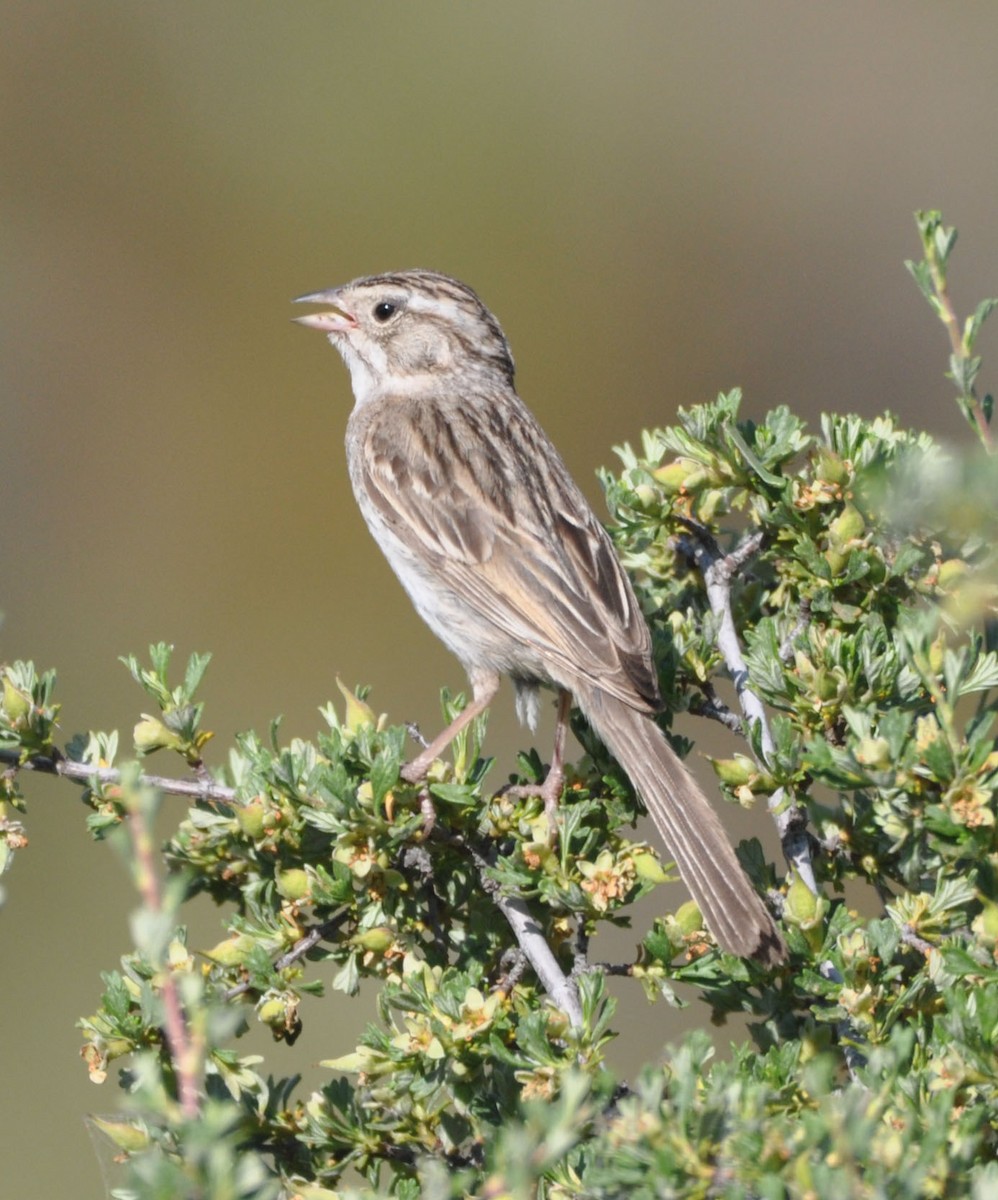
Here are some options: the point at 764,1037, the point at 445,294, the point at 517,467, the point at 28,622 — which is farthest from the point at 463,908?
the point at 28,622

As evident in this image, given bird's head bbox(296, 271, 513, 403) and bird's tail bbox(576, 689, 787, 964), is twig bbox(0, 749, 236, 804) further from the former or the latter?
bird's head bbox(296, 271, 513, 403)

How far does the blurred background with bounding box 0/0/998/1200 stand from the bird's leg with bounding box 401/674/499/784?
5269 mm

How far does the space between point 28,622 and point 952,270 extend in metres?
7.76

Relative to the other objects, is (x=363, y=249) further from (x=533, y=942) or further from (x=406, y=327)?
(x=533, y=942)

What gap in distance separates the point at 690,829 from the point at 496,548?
162cm

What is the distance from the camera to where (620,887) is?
321cm

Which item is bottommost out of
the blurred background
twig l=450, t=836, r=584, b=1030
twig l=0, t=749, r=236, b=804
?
twig l=450, t=836, r=584, b=1030

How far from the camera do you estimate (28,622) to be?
35.6 feet

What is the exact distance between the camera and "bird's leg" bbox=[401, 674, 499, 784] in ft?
11.9

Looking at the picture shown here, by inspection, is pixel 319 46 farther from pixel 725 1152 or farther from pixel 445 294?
pixel 725 1152

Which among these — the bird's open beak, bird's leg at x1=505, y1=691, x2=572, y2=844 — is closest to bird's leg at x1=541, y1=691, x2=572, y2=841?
bird's leg at x1=505, y1=691, x2=572, y2=844

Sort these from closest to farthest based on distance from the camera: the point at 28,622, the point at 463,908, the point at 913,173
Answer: the point at 463,908 < the point at 28,622 < the point at 913,173

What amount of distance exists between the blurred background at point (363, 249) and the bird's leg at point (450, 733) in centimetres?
527

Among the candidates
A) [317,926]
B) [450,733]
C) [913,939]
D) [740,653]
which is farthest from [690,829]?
[317,926]
